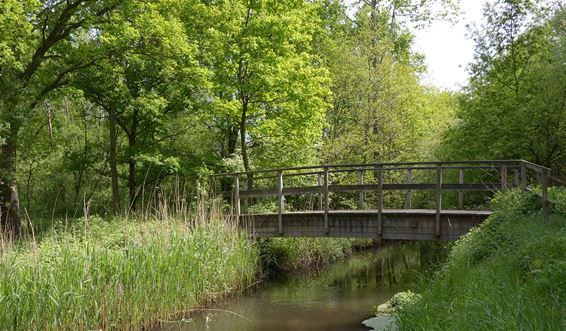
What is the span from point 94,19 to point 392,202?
13811mm

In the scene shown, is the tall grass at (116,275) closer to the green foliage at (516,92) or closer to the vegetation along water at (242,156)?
Result: the vegetation along water at (242,156)

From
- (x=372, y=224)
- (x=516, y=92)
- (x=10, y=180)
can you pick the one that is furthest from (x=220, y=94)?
(x=516, y=92)

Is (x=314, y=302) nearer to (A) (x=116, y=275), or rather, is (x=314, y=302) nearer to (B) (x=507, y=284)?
(A) (x=116, y=275)

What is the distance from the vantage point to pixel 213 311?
31.6ft

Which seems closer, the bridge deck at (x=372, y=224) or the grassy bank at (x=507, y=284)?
the grassy bank at (x=507, y=284)

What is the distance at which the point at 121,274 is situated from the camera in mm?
7664

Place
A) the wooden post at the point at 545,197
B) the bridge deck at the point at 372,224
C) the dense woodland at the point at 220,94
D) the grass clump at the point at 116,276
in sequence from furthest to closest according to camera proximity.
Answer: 1. the dense woodland at the point at 220,94
2. the bridge deck at the point at 372,224
3. the wooden post at the point at 545,197
4. the grass clump at the point at 116,276

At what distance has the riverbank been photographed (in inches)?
254

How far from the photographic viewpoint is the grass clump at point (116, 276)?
6.43 metres

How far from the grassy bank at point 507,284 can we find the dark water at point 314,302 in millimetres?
2962

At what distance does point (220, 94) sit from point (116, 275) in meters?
10.8

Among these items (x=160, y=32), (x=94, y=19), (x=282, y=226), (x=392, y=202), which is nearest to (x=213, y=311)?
(x=282, y=226)

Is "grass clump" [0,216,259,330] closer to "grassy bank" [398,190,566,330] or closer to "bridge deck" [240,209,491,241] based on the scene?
"bridge deck" [240,209,491,241]

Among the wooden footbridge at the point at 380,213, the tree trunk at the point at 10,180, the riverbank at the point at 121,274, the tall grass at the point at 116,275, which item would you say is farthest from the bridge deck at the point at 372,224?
the tree trunk at the point at 10,180
